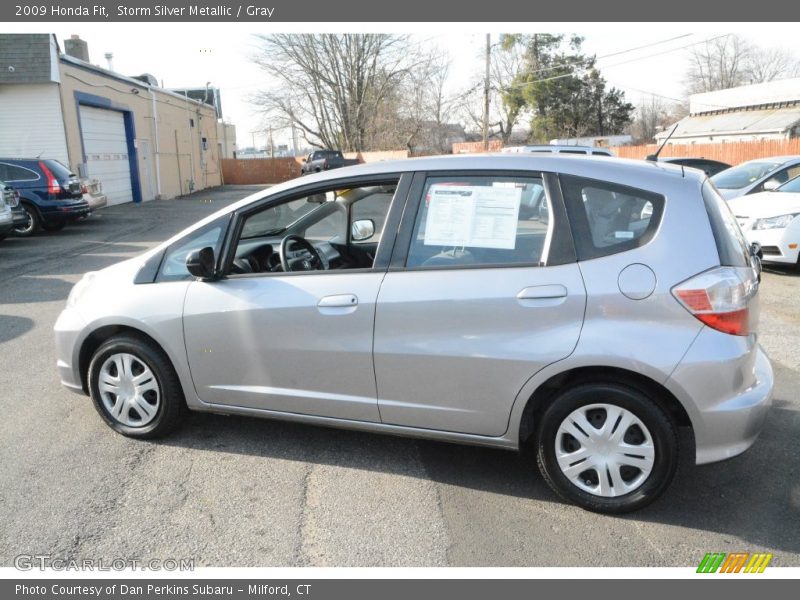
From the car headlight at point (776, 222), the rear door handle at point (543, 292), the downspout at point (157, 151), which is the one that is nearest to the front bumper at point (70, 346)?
the rear door handle at point (543, 292)

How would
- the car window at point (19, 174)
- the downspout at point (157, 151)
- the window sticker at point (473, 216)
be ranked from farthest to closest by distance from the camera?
the downspout at point (157, 151)
the car window at point (19, 174)
the window sticker at point (473, 216)

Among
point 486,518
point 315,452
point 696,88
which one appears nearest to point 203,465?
point 315,452

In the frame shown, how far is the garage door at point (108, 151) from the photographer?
20.3m

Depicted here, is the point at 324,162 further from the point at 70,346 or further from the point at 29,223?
the point at 70,346

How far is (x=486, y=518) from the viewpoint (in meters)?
3.17

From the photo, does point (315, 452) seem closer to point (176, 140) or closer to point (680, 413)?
point (680, 413)

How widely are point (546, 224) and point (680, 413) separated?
1.13 m

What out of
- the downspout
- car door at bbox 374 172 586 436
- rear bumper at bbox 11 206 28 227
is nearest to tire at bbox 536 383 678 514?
car door at bbox 374 172 586 436

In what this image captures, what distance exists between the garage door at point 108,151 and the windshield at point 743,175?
17.0m

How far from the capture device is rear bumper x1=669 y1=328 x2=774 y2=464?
9.53 ft

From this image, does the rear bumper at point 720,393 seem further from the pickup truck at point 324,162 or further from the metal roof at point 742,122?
the pickup truck at point 324,162

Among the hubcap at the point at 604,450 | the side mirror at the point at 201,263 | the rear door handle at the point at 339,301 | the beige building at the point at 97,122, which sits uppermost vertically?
the beige building at the point at 97,122

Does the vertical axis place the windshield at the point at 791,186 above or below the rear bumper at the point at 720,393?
above

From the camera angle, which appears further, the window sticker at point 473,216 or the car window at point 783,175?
the car window at point 783,175
